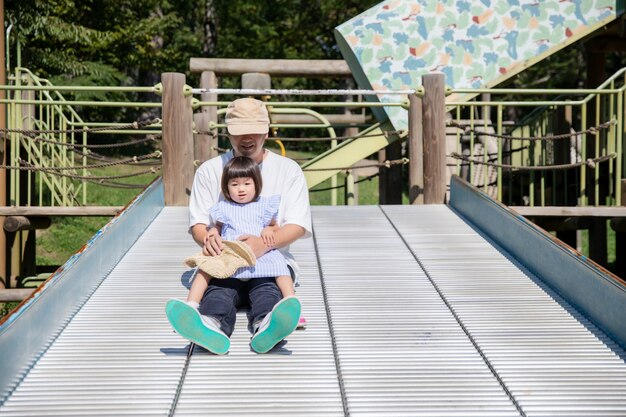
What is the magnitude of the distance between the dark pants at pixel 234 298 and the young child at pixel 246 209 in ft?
0.29

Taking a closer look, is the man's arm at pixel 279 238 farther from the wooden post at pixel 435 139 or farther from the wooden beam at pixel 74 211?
the wooden beam at pixel 74 211

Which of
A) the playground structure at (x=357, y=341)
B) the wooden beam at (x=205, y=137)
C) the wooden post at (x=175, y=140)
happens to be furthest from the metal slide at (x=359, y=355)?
the wooden beam at (x=205, y=137)

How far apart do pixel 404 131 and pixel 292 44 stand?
2212 cm

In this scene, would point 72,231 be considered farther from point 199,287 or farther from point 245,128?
point 199,287

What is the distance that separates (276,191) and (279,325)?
3.50 feet

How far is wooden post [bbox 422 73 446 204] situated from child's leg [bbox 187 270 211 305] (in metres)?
4.56

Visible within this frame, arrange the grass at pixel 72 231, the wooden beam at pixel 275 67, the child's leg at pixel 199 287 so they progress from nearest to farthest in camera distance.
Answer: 1. the child's leg at pixel 199 287
2. the wooden beam at pixel 275 67
3. the grass at pixel 72 231

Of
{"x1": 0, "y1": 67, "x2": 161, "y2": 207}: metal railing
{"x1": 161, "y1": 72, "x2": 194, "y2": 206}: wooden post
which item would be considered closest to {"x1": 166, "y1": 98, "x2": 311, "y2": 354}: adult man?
{"x1": 161, "y1": 72, "x2": 194, "y2": 206}: wooden post

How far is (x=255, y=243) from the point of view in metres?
4.91

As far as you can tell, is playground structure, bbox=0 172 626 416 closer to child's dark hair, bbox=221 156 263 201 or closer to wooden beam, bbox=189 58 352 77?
child's dark hair, bbox=221 156 263 201

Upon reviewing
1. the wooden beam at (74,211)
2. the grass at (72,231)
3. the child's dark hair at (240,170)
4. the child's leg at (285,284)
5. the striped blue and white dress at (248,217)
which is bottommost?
the grass at (72,231)

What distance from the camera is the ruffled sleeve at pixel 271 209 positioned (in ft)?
16.9

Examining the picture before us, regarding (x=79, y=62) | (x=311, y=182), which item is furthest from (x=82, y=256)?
(x=79, y=62)

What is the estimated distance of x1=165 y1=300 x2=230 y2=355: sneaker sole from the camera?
4281 millimetres
